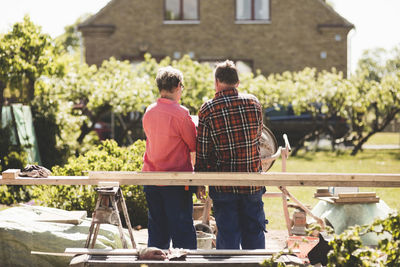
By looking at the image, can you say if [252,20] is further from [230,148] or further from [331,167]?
[230,148]

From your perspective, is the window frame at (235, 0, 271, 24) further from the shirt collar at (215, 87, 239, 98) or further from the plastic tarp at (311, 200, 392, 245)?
the shirt collar at (215, 87, 239, 98)

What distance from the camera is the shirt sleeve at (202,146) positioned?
4.75 metres

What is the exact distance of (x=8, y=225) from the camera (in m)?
5.48

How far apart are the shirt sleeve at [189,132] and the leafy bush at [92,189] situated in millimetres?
3245

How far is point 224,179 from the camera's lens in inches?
177

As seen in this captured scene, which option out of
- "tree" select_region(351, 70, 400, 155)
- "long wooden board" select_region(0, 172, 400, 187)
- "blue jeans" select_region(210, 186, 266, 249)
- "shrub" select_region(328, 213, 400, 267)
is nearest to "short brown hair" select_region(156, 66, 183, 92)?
"long wooden board" select_region(0, 172, 400, 187)

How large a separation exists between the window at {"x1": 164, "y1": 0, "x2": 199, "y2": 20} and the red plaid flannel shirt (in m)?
23.0

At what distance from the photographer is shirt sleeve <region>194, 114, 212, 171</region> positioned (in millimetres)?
4746

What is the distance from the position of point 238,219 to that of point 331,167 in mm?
11723

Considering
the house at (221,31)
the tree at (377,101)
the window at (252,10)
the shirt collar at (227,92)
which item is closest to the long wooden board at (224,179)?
the shirt collar at (227,92)

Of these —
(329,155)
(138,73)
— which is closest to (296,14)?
→ (329,155)

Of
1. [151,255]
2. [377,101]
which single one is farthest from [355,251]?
[377,101]

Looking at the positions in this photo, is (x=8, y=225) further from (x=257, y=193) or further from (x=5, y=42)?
(x=5, y=42)

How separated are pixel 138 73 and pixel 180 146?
12850mm
